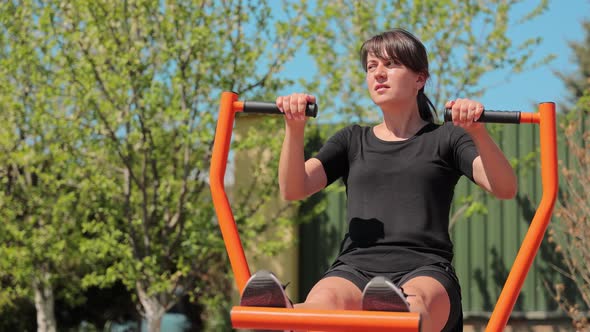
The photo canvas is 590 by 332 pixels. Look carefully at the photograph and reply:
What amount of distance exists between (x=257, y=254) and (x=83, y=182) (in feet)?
5.72

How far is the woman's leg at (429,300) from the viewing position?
83.8 inches

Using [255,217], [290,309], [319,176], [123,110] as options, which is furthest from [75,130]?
[290,309]

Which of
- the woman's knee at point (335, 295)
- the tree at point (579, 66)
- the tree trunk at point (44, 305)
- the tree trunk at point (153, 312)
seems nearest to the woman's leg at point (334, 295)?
the woman's knee at point (335, 295)

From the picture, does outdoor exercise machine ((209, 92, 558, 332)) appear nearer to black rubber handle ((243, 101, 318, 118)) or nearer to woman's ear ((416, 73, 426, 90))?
black rubber handle ((243, 101, 318, 118))

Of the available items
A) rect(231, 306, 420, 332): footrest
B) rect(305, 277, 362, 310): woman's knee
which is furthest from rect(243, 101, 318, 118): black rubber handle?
rect(231, 306, 420, 332): footrest

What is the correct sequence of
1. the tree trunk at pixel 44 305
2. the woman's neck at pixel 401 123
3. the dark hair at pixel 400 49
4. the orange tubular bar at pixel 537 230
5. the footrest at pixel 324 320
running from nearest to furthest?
the footrest at pixel 324 320
the orange tubular bar at pixel 537 230
the dark hair at pixel 400 49
the woman's neck at pixel 401 123
the tree trunk at pixel 44 305

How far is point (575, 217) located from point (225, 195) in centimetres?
459

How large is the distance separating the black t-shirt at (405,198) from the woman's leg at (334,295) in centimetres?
10

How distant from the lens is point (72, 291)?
28.6ft

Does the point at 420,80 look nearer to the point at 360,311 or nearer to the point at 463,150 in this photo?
the point at 463,150

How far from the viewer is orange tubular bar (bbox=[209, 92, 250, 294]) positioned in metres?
2.42

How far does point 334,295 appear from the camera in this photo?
230cm

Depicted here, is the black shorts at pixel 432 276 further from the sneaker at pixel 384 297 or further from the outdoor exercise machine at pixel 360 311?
the sneaker at pixel 384 297

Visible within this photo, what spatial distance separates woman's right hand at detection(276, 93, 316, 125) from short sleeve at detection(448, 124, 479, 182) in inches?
18.9
